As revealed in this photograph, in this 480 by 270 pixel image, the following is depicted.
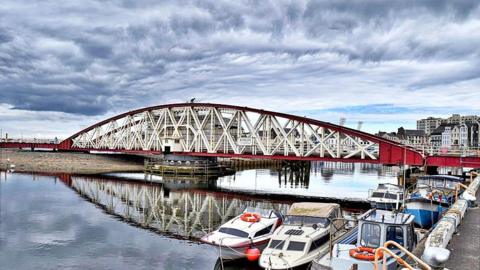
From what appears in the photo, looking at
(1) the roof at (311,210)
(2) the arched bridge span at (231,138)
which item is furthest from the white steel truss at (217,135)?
(1) the roof at (311,210)

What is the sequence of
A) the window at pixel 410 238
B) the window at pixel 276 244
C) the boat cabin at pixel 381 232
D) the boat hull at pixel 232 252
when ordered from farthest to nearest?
1. the boat hull at pixel 232 252
2. the window at pixel 276 244
3. the window at pixel 410 238
4. the boat cabin at pixel 381 232

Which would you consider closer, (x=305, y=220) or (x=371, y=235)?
(x=371, y=235)

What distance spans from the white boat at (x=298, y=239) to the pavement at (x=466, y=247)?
5709 millimetres

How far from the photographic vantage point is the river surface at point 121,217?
80.4 ft

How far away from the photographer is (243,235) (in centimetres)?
2352

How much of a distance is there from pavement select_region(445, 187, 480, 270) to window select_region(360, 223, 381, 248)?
319 centimetres

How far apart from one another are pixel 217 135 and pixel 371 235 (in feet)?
240

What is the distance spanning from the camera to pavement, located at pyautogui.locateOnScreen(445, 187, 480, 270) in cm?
1208

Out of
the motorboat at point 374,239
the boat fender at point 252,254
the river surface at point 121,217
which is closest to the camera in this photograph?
the motorboat at point 374,239

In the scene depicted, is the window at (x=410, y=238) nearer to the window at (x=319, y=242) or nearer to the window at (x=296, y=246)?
the window at (x=319, y=242)

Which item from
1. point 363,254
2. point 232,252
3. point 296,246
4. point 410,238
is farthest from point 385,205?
point 363,254

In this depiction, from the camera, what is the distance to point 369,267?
1504 centimetres

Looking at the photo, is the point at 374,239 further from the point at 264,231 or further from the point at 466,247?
the point at 264,231

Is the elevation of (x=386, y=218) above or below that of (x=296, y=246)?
above
